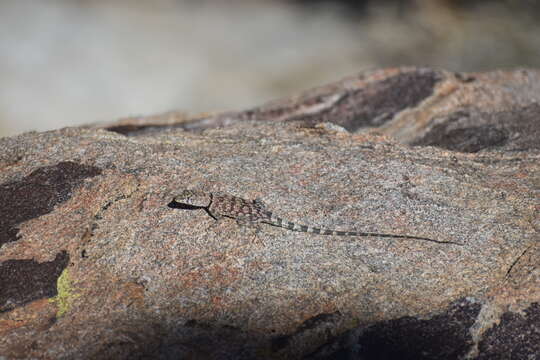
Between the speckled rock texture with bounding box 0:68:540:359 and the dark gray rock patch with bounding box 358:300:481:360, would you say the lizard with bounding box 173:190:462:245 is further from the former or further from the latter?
the dark gray rock patch with bounding box 358:300:481:360

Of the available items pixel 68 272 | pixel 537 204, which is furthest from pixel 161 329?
pixel 537 204

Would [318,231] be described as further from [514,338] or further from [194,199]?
[514,338]

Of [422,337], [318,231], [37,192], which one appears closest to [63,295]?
[37,192]

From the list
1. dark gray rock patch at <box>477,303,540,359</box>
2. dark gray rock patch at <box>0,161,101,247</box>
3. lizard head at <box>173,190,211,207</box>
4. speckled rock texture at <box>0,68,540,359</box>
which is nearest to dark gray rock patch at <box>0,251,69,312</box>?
speckled rock texture at <box>0,68,540,359</box>

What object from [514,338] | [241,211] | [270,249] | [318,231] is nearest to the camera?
[514,338]

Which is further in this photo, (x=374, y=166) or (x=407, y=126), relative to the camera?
(x=407, y=126)

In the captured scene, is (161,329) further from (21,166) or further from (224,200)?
(21,166)
